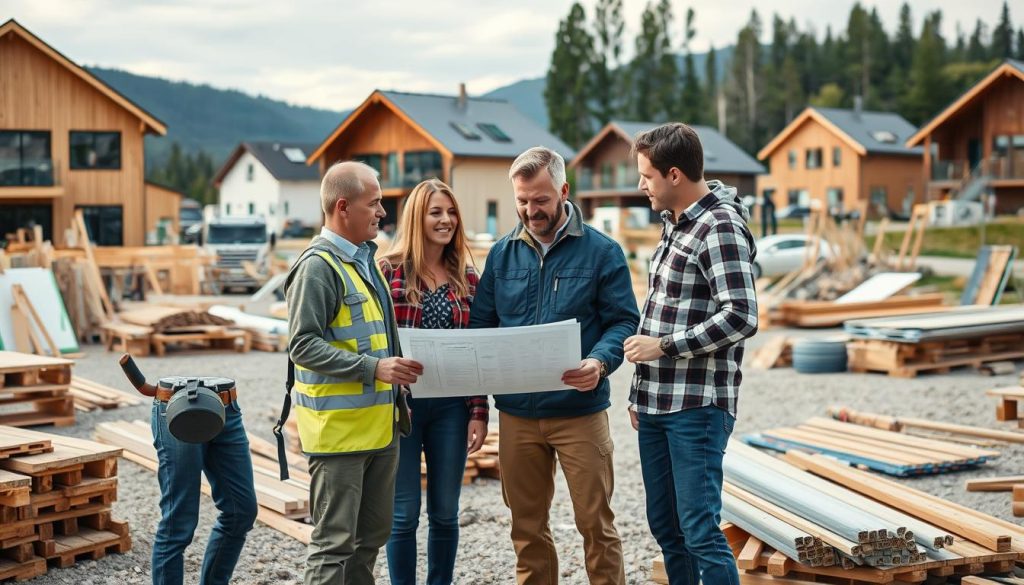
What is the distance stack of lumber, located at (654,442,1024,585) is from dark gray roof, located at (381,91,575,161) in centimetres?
→ 4323

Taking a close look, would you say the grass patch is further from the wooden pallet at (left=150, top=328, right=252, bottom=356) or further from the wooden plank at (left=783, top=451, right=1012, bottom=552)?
the wooden plank at (left=783, top=451, right=1012, bottom=552)

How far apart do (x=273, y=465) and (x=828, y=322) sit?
14244 mm

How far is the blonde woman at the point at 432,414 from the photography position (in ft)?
15.6

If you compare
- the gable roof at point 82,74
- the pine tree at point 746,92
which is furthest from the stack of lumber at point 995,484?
the pine tree at point 746,92

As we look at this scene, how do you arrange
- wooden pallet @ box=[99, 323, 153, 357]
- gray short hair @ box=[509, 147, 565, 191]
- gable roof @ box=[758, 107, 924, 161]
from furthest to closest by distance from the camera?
gable roof @ box=[758, 107, 924, 161]
wooden pallet @ box=[99, 323, 153, 357]
gray short hair @ box=[509, 147, 565, 191]

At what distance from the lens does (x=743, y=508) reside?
5.57m

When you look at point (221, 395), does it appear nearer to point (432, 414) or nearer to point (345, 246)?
point (432, 414)

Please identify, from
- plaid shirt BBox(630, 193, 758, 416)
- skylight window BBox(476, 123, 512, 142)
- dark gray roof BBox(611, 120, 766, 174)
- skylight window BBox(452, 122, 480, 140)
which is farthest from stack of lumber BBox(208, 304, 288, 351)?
dark gray roof BBox(611, 120, 766, 174)

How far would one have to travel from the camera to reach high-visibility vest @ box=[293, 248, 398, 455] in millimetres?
4102

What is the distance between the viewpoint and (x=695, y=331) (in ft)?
13.2

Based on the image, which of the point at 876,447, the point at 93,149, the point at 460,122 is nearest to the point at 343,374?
the point at 876,447

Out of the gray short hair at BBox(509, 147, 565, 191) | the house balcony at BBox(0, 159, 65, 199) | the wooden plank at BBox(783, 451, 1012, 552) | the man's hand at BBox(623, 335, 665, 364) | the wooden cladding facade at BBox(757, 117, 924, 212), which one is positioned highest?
the wooden cladding facade at BBox(757, 117, 924, 212)

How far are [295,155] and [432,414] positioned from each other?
80.8 m

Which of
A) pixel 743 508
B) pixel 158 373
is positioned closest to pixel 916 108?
pixel 158 373
